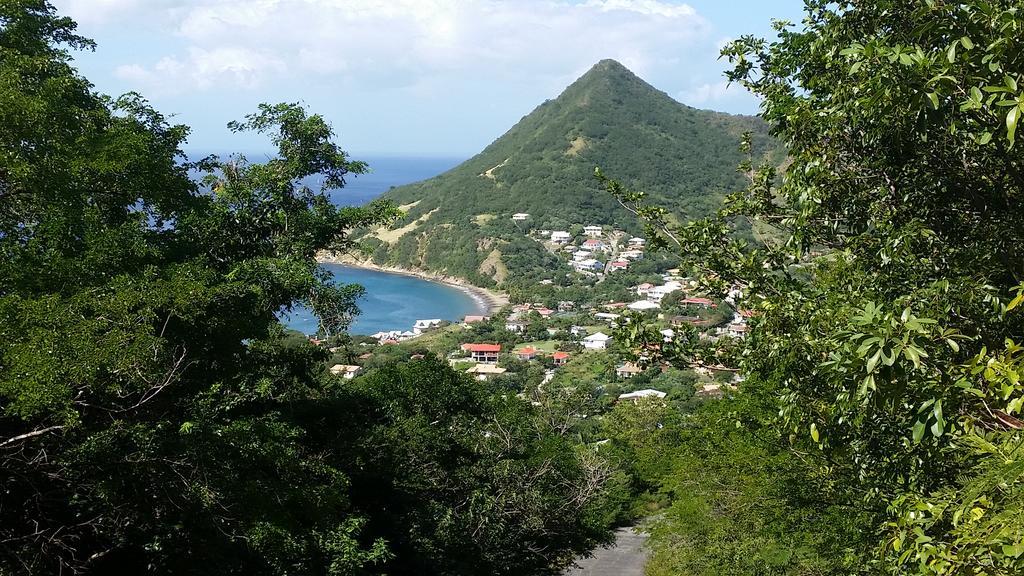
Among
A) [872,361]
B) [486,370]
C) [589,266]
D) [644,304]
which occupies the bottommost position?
[486,370]

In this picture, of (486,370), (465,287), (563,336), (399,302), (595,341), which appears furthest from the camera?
(465,287)

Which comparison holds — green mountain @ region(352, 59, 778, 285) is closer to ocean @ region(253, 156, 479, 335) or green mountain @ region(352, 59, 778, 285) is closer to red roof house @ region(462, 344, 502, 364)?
ocean @ region(253, 156, 479, 335)

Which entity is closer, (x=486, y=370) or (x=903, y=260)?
(x=903, y=260)

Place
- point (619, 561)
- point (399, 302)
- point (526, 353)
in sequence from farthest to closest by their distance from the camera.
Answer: point (399, 302)
point (526, 353)
point (619, 561)

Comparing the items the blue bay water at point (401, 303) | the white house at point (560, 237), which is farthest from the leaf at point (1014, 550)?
the white house at point (560, 237)

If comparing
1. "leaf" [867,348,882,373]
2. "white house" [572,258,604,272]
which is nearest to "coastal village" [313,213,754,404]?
"white house" [572,258,604,272]

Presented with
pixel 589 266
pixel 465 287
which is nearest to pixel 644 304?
pixel 589 266

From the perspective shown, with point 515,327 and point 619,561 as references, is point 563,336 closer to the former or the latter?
point 515,327
